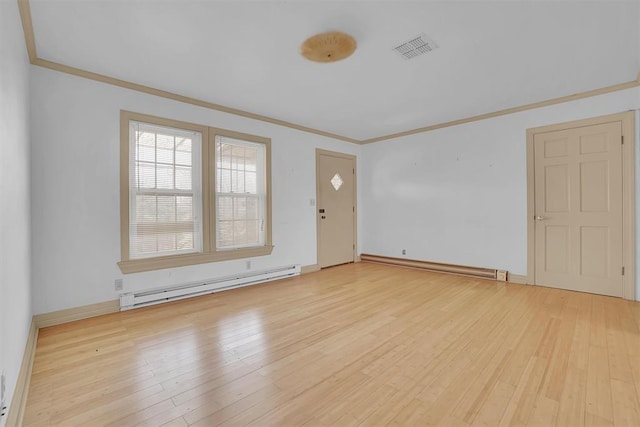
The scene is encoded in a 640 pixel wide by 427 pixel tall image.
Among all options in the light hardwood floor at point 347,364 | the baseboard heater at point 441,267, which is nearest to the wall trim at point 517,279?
the baseboard heater at point 441,267

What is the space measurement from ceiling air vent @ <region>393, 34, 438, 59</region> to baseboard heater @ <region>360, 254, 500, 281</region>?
11.3 ft

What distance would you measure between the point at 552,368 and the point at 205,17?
360 centimetres

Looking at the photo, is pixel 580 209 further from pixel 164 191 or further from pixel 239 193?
pixel 164 191

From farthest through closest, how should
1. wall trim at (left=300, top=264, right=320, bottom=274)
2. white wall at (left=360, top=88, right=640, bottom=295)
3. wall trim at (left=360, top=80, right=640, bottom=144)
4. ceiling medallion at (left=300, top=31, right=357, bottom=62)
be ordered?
wall trim at (left=300, top=264, right=320, bottom=274)
white wall at (left=360, top=88, right=640, bottom=295)
wall trim at (left=360, top=80, right=640, bottom=144)
ceiling medallion at (left=300, top=31, right=357, bottom=62)

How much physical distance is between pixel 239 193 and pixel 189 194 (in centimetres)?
74

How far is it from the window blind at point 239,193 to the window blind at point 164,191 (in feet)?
1.03

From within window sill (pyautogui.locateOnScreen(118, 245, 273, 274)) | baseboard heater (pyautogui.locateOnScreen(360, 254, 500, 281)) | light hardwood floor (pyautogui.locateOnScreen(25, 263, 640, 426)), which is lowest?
light hardwood floor (pyautogui.locateOnScreen(25, 263, 640, 426))

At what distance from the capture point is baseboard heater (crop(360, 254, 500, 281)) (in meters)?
4.45

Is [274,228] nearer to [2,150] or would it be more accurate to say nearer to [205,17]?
[205,17]

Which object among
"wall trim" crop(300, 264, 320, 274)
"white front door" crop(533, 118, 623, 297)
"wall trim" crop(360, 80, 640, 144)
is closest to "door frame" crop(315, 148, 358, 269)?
"wall trim" crop(300, 264, 320, 274)

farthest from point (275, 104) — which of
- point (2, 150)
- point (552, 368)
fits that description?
point (552, 368)

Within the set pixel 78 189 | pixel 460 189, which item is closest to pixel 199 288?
pixel 78 189

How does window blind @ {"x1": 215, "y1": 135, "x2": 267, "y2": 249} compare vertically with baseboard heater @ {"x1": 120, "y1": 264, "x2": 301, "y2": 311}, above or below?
above

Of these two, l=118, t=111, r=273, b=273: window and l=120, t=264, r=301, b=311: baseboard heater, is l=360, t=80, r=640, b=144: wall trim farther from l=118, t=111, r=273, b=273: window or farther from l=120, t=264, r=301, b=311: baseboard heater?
l=120, t=264, r=301, b=311: baseboard heater
